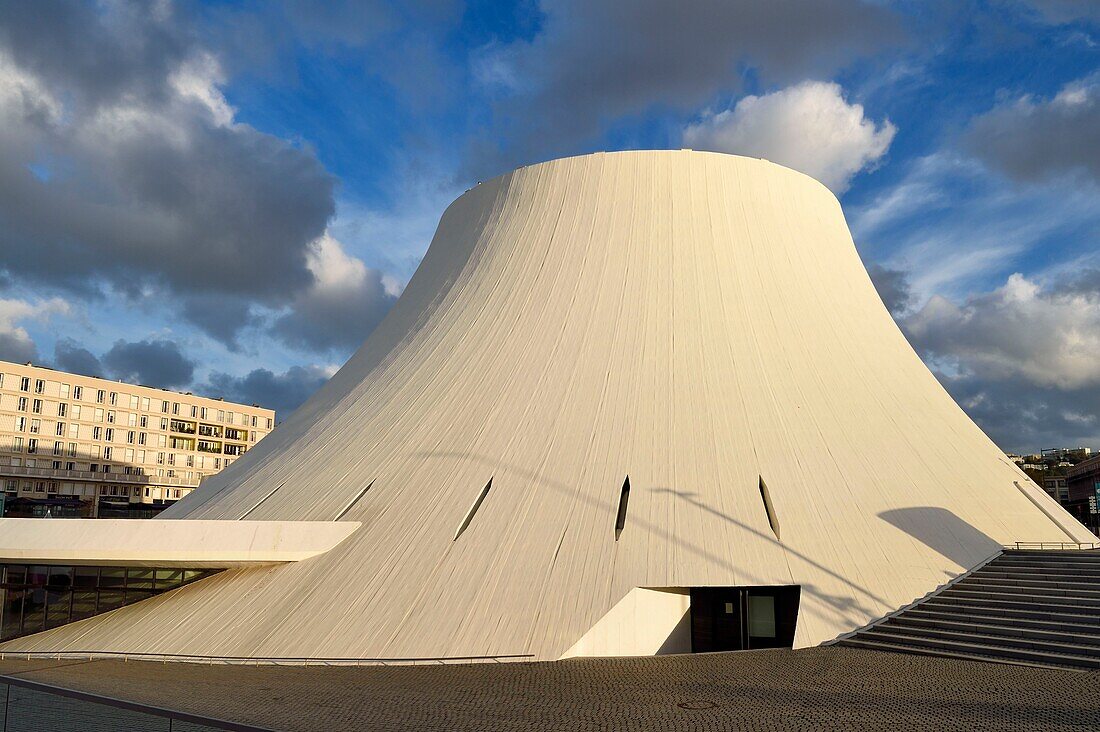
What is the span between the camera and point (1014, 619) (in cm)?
1175

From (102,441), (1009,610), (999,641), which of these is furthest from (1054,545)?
(102,441)

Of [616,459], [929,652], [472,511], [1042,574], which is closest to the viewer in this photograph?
[929,652]

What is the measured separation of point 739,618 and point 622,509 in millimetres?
2702

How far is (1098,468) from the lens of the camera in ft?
211

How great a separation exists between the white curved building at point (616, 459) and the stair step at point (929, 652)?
1.22ft

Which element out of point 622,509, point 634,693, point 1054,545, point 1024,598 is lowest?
point 634,693

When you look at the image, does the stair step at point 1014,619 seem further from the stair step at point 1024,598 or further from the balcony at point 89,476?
the balcony at point 89,476

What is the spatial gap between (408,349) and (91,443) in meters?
44.8

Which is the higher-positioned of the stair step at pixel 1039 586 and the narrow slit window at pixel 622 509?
the narrow slit window at pixel 622 509

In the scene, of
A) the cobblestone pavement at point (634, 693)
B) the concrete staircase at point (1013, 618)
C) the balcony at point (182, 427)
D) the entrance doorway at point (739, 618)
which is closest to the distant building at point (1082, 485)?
the concrete staircase at point (1013, 618)

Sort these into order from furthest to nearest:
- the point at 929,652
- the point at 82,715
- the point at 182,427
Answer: the point at 182,427 → the point at 929,652 → the point at 82,715

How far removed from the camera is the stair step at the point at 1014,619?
1120cm

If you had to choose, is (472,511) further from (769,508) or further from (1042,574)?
(1042,574)

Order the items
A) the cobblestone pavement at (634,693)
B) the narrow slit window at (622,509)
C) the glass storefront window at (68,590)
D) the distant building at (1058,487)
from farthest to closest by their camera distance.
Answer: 1. the distant building at (1058,487)
2. the glass storefront window at (68,590)
3. the narrow slit window at (622,509)
4. the cobblestone pavement at (634,693)
